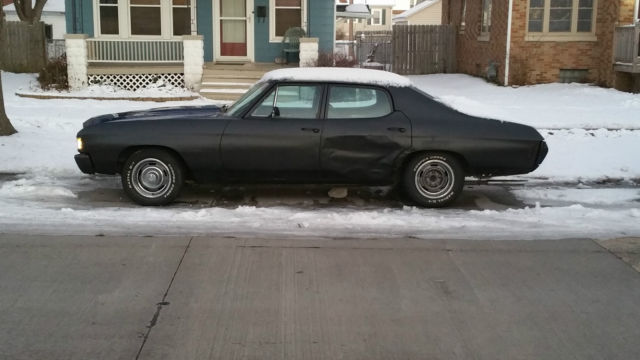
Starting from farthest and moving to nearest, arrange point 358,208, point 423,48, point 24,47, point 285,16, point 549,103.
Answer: point 423,48, point 24,47, point 285,16, point 549,103, point 358,208

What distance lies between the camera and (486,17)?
77.6ft

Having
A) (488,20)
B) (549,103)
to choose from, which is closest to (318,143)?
(549,103)

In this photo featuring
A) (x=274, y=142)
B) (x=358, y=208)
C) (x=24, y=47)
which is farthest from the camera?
(x=24, y=47)

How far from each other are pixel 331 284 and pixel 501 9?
56.7ft

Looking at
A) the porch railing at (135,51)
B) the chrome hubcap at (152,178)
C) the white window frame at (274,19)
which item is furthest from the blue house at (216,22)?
the chrome hubcap at (152,178)

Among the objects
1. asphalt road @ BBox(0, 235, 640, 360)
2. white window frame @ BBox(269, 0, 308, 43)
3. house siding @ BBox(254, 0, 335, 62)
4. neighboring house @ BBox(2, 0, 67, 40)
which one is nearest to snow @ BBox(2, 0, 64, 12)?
neighboring house @ BBox(2, 0, 67, 40)

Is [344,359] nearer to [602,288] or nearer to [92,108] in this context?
[602,288]

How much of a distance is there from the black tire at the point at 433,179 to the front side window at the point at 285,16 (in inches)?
523

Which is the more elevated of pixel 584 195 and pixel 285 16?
pixel 285 16

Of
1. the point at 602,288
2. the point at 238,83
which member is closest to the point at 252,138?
the point at 602,288

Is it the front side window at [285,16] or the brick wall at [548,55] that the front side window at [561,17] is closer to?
the brick wall at [548,55]

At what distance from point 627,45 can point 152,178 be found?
14474 mm

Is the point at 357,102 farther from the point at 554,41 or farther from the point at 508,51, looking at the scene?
the point at 554,41

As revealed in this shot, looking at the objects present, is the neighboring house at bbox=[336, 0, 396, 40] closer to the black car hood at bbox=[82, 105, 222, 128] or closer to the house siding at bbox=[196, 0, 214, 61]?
the house siding at bbox=[196, 0, 214, 61]
